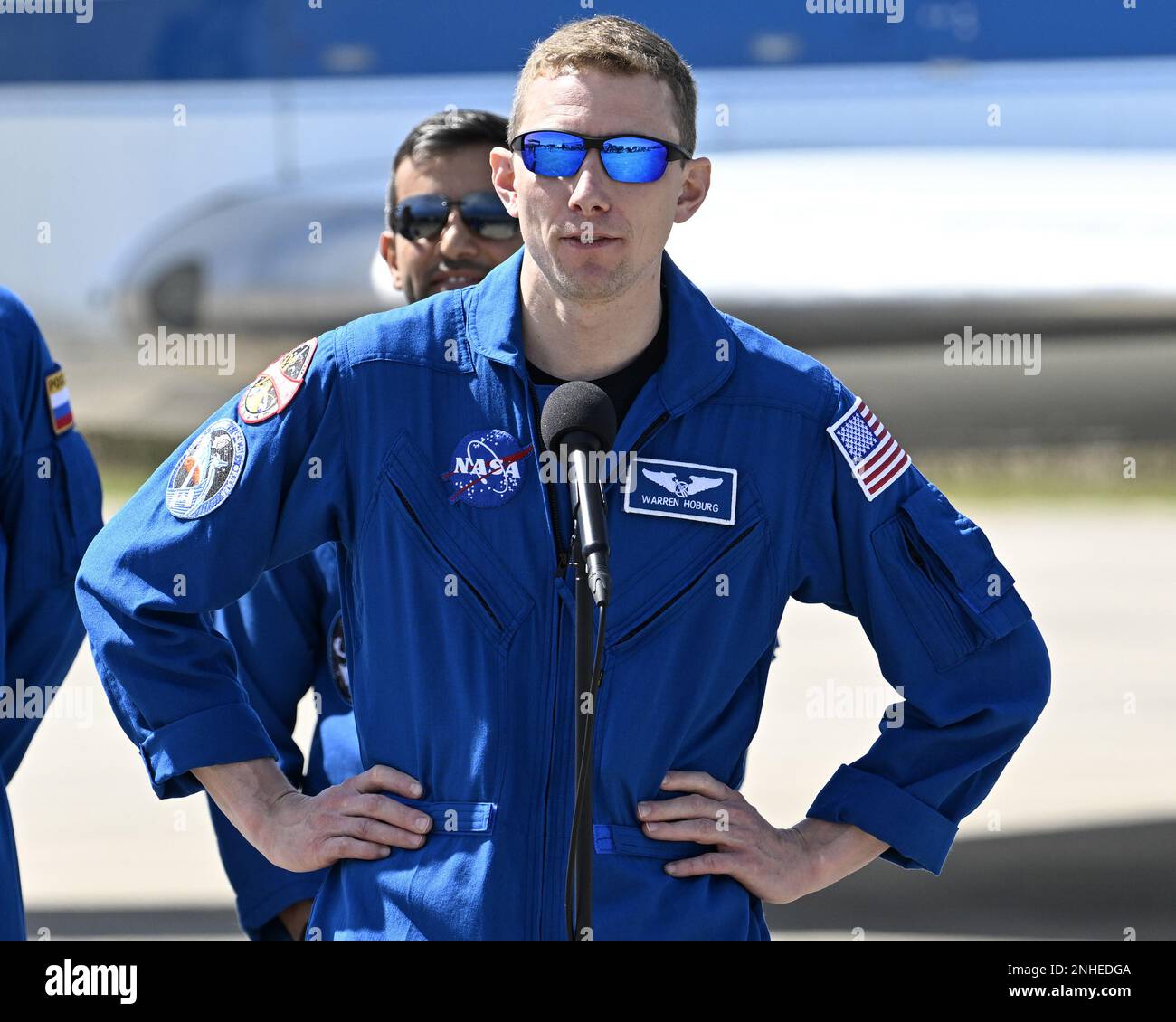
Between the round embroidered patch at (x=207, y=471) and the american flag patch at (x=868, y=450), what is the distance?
2.59ft

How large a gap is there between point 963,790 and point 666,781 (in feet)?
1.56

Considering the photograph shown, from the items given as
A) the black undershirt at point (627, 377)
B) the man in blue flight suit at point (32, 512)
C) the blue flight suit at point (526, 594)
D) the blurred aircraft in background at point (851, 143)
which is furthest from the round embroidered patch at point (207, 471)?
the blurred aircraft in background at point (851, 143)

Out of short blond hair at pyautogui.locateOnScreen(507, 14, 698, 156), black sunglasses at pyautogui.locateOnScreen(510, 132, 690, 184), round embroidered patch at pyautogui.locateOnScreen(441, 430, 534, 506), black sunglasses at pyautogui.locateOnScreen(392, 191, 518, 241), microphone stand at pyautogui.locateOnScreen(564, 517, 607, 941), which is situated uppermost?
short blond hair at pyautogui.locateOnScreen(507, 14, 698, 156)

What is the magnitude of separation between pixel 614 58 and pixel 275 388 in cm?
61

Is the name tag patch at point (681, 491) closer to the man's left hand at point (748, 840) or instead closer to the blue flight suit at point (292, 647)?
the man's left hand at point (748, 840)

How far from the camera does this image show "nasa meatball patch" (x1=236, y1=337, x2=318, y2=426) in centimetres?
208

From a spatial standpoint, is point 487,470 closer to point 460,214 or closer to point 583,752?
point 583,752

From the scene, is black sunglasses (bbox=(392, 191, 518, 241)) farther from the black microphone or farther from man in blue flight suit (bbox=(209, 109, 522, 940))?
the black microphone

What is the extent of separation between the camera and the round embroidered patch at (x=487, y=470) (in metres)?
2.05

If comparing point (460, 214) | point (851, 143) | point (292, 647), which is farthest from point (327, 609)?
point (851, 143)
